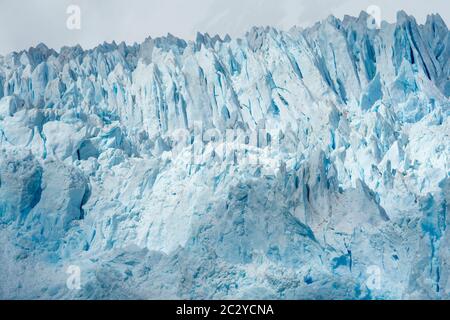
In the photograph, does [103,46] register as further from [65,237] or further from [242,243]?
→ [242,243]

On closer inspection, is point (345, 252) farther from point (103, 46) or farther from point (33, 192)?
point (103, 46)

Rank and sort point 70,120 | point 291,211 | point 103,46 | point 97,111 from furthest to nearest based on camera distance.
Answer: point 103,46, point 97,111, point 70,120, point 291,211

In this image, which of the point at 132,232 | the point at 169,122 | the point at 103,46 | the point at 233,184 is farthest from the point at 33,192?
the point at 103,46

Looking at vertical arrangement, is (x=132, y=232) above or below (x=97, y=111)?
below

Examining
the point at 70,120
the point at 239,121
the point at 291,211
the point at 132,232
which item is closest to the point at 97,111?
the point at 70,120

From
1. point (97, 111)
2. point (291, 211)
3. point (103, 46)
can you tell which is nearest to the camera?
point (291, 211)

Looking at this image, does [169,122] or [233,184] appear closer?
[233,184]

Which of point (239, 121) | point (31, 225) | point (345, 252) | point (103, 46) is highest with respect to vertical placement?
point (103, 46)
